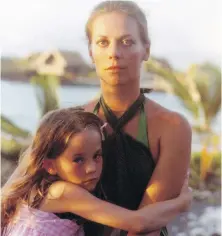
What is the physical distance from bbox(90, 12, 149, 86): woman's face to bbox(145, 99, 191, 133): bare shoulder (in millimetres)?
89

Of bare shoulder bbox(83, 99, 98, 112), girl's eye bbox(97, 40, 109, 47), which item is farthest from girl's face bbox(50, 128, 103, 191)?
girl's eye bbox(97, 40, 109, 47)

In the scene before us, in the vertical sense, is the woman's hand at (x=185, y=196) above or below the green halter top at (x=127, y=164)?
below

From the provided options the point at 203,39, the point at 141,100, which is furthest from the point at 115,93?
the point at 203,39

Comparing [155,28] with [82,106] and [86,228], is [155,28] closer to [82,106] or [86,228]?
[82,106]

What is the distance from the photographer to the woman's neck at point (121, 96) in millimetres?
1148

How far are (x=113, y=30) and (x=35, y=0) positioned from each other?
0.90 feet

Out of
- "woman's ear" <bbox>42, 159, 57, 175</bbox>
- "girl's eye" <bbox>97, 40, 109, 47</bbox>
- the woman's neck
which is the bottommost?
"woman's ear" <bbox>42, 159, 57, 175</bbox>

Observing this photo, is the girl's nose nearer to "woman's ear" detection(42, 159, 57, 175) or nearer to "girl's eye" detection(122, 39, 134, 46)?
"woman's ear" detection(42, 159, 57, 175)

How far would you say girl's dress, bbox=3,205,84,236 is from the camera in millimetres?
1075

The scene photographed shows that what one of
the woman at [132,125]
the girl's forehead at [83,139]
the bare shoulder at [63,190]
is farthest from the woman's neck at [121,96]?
the bare shoulder at [63,190]

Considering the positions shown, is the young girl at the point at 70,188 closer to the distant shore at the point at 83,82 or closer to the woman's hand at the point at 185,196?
the woman's hand at the point at 185,196

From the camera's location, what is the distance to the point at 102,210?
1.06m

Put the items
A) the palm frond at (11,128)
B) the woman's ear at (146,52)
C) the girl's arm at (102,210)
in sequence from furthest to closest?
the palm frond at (11,128) → the woman's ear at (146,52) → the girl's arm at (102,210)

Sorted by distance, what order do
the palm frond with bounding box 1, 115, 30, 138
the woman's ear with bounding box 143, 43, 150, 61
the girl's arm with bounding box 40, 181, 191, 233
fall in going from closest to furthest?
the girl's arm with bounding box 40, 181, 191, 233
the woman's ear with bounding box 143, 43, 150, 61
the palm frond with bounding box 1, 115, 30, 138
